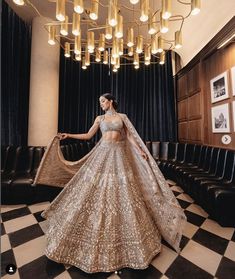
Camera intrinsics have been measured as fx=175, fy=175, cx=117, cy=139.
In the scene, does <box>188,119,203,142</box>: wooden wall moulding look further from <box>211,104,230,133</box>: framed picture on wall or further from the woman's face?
the woman's face

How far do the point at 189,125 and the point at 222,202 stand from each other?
274 cm

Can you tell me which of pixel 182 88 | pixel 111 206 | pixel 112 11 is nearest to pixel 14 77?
pixel 112 11

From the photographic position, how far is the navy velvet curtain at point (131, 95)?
504 centimetres

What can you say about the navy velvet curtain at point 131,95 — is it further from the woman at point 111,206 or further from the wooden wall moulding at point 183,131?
the woman at point 111,206

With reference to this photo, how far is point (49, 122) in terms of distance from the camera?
13.7 feet

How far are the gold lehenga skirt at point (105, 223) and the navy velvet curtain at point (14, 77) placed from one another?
8.48ft

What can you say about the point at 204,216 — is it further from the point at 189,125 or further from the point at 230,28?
the point at 230,28

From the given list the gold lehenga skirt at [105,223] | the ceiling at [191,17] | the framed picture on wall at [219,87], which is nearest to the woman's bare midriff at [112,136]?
the gold lehenga skirt at [105,223]

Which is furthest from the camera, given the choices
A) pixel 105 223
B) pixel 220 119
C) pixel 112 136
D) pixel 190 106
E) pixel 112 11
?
pixel 190 106

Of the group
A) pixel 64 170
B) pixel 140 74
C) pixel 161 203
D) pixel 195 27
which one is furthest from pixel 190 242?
pixel 140 74

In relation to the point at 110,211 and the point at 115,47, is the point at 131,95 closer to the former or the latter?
the point at 115,47

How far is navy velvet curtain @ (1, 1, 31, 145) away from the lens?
3566 millimetres

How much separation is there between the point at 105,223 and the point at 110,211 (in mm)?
112

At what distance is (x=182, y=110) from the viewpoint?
5047 millimetres
